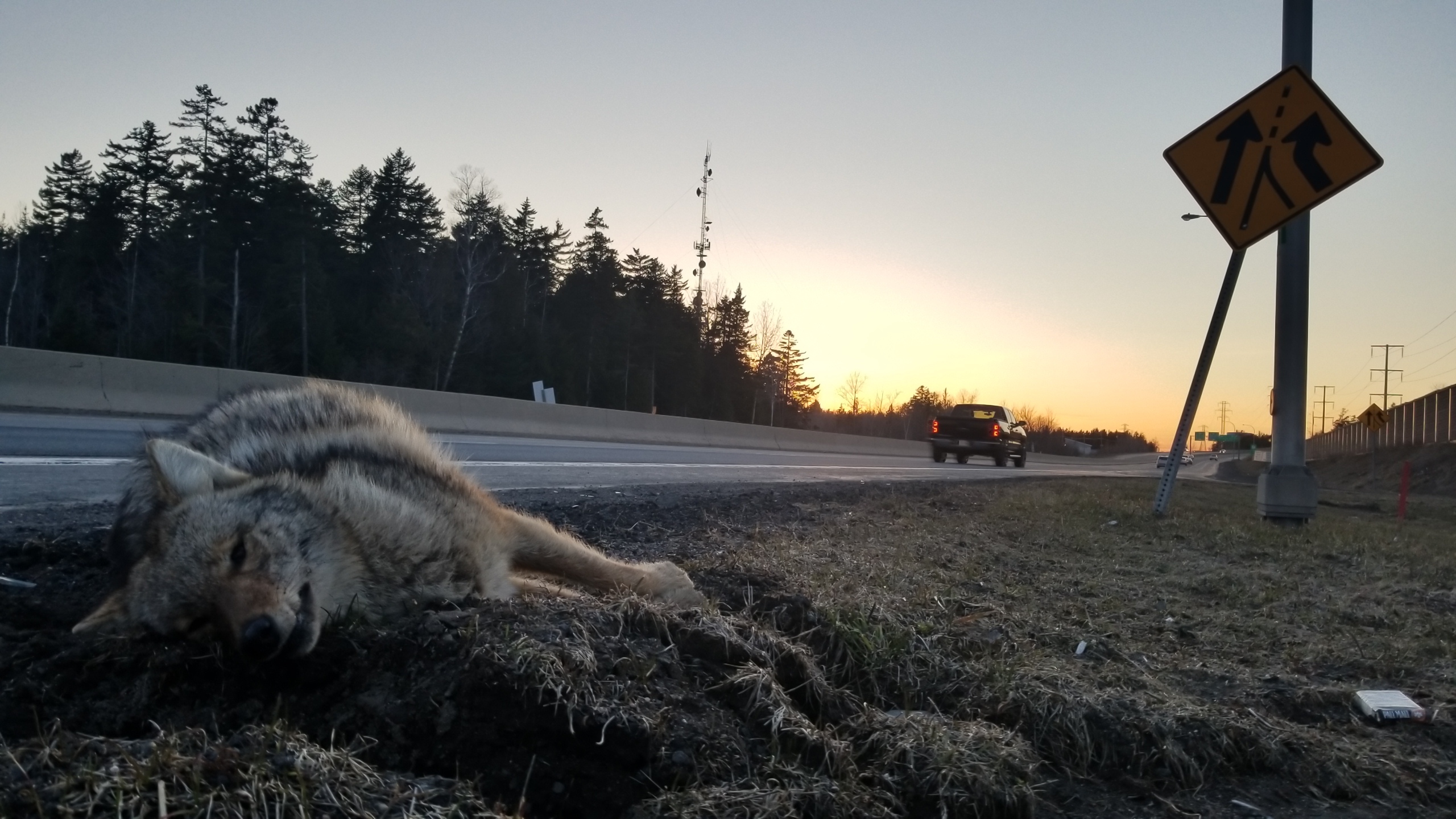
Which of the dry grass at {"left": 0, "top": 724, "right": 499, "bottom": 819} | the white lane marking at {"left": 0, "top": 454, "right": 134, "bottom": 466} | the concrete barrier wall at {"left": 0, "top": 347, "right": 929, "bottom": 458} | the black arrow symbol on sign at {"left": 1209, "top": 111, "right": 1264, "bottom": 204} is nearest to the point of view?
the dry grass at {"left": 0, "top": 724, "right": 499, "bottom": 819}

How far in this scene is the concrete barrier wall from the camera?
44.3 ft

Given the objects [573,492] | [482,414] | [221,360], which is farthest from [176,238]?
[573,492]

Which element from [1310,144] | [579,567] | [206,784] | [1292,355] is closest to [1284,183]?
[1310,144]

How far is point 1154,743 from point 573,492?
609cm

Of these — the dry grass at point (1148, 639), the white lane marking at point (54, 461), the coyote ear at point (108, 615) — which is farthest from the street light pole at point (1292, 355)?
the white lane marking at point (54, 461)

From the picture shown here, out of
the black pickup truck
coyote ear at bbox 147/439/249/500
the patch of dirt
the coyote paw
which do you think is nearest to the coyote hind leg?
the coyote paw

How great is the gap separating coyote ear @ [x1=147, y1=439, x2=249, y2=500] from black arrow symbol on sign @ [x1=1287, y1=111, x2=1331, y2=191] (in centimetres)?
884

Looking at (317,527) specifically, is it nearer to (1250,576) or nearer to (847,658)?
(847,658)

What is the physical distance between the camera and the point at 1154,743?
2.54 meters

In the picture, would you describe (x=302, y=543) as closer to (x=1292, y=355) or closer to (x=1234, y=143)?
(x=1234, y=143)

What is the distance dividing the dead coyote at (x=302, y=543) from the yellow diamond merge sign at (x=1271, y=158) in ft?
23.2

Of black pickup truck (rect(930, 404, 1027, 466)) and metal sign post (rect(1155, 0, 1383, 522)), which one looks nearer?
metal sign post (rect(1155, 0, 1383, 522))

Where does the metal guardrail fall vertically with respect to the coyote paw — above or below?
above

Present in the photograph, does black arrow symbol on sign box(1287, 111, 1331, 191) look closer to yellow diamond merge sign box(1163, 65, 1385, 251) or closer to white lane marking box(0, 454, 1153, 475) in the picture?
yellow diamond merge sign box(1163, 65, 1385, 251)
